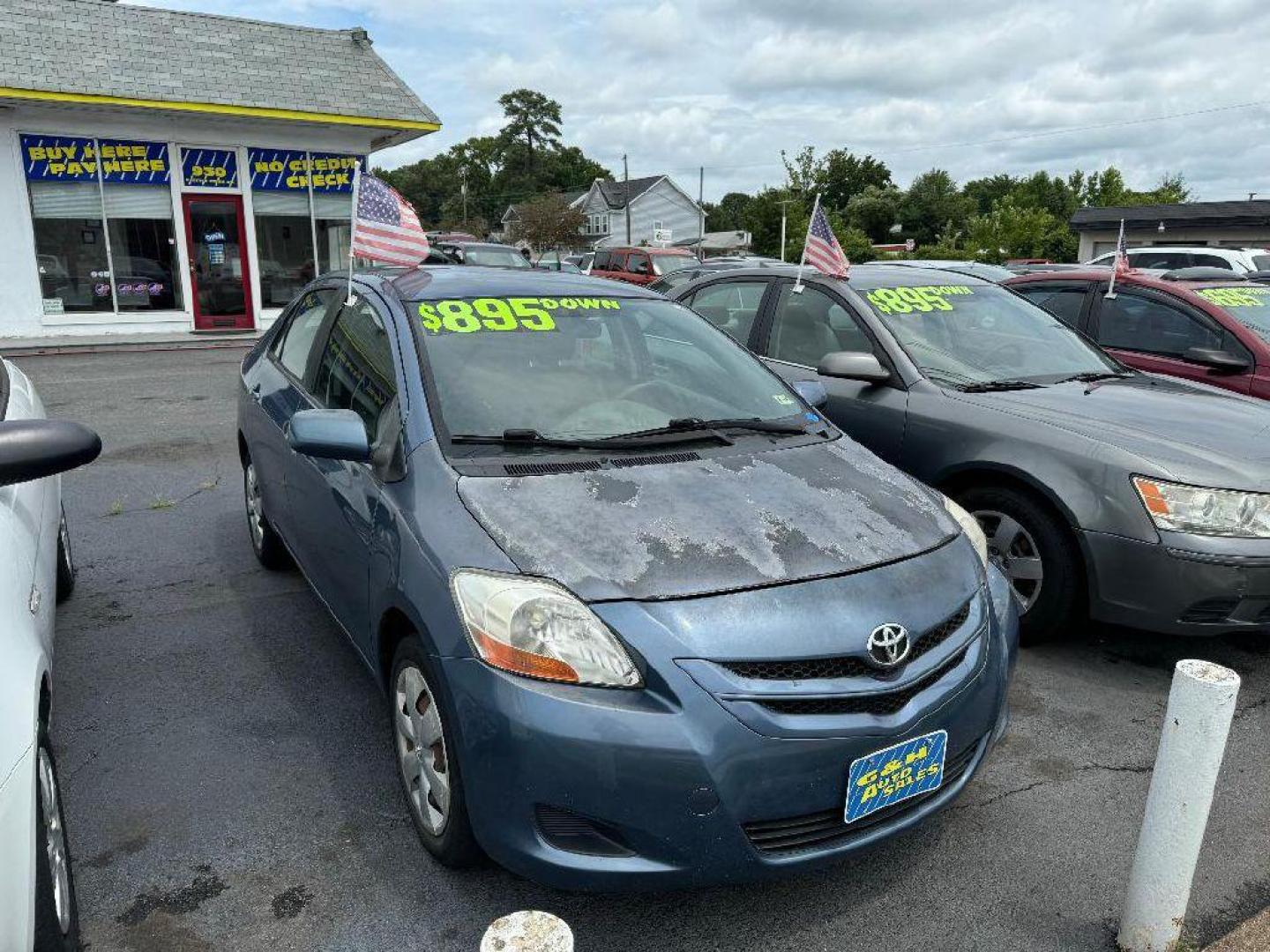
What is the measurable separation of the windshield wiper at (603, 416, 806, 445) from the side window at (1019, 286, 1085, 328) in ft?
12.9

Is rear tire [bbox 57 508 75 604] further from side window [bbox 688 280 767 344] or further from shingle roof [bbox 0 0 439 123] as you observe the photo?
shingle roof [bbox 0 0 439 123]

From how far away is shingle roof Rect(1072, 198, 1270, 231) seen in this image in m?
31.3

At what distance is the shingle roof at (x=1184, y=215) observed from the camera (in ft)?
103

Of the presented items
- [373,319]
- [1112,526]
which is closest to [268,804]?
[373,319]

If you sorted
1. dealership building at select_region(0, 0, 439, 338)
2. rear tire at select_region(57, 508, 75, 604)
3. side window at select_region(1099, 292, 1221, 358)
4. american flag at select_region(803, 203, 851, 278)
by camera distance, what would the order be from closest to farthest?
rear tire at select_region(57, 508, 75, 604)
american flag at select_region(803, 203, 851, 278)
side window at select_region(1099, 292, 1221, 358)
dealership building at select_region(0, 0, 439, 338)

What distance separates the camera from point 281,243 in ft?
51.7

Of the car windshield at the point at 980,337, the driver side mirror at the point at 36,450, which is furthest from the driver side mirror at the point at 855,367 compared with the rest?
the driver side mirror at the point at 36,450

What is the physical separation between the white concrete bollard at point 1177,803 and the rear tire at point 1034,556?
59.3 inches

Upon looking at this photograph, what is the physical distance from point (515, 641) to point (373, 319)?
175 centimetres

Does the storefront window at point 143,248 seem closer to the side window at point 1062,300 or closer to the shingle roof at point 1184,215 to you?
the side window at point 1062,300

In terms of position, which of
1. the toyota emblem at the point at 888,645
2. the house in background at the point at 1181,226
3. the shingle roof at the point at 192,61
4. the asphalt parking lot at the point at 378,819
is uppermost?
the shingle roof at the point at 192,61

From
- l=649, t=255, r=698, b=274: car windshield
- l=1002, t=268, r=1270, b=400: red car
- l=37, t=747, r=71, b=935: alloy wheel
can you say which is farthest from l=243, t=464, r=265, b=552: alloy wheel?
l=649, t=255, r=698, b=274: car windshield

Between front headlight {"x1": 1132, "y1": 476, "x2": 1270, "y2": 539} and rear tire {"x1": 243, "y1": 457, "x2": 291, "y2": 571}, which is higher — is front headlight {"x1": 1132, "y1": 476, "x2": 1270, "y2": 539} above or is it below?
above

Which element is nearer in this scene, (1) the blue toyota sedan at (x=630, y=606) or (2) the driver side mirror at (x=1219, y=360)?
(1) the blue toyota sedan at (x=630, y=606)
